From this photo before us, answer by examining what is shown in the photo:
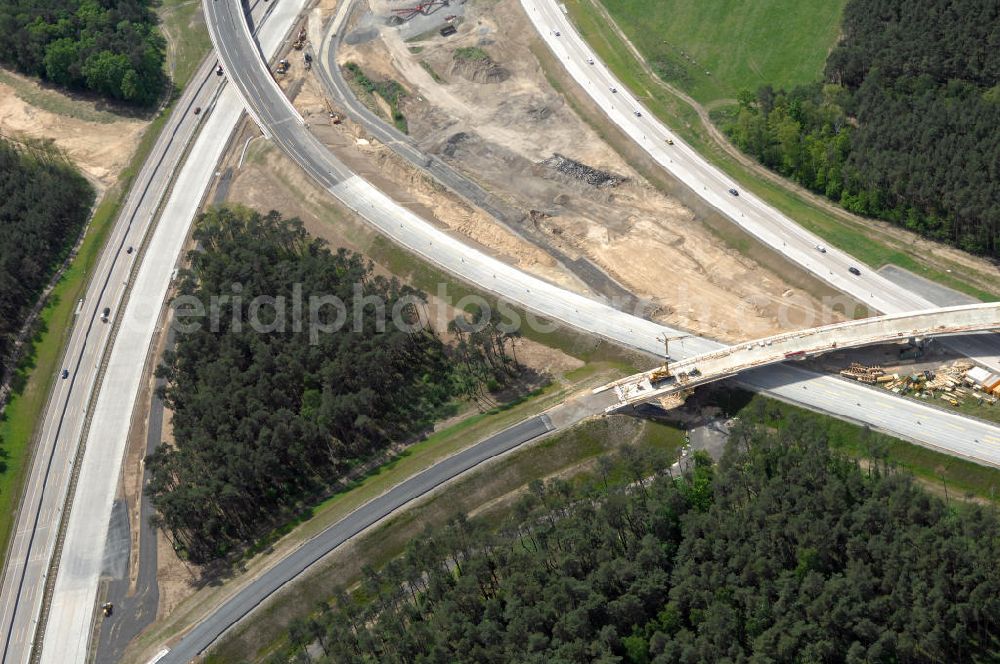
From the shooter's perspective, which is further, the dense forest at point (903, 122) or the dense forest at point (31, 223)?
the dense forest at point (31, 223)

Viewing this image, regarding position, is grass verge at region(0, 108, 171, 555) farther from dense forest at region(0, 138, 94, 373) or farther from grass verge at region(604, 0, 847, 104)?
grass verge at region(604, 0, 847, 104)

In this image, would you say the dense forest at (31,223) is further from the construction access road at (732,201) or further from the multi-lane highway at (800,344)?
the multi-lane highway at (800,344)

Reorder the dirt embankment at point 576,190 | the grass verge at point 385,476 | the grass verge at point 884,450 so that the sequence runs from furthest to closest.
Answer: the dirt embankment at point 576,190 → the grass verge at point 385,476 → the grass verge at point 884,450

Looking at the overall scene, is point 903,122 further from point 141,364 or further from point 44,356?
point 44,356

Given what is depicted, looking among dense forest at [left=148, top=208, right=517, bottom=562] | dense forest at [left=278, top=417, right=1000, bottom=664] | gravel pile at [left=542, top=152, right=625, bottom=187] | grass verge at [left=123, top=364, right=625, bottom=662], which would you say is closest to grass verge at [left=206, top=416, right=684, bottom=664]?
grass verge at [left=123, top=364, right=625, bottom=662]

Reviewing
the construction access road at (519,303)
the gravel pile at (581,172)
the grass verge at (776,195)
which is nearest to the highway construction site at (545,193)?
the gravel pile at (581,172)

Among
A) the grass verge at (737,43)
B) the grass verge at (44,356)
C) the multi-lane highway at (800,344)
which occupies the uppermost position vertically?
the grass verge at (737,43)
